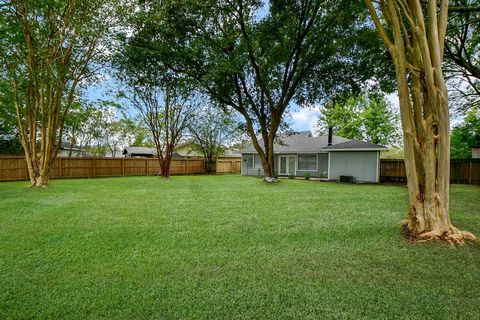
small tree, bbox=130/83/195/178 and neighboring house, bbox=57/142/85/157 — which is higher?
small tree, bbox=130/83/195/178

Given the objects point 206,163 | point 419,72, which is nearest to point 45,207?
point 419,72

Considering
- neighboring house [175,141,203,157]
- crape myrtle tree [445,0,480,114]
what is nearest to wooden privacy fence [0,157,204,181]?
neighboring house [175,141,203,157]

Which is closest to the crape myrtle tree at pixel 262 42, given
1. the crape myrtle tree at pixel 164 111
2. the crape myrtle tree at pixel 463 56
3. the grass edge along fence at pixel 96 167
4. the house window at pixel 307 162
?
the crape myrtle tree at pixel 463 56

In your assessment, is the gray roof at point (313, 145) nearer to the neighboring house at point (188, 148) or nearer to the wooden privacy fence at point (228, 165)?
the wooden privacy fence at point (228, 165)

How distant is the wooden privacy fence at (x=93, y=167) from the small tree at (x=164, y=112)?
3.19m

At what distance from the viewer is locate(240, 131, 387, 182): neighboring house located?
49.9ft

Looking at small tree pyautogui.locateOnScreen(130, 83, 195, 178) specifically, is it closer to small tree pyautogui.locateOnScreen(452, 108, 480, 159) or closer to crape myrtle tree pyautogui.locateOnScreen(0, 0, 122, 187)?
crape myrtle tree pyautogui.locateOnScreen(0, 0, 122, 187)

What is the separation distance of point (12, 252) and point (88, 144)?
29.9 metres

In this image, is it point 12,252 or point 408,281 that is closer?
point 408,281

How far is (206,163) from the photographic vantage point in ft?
80.6

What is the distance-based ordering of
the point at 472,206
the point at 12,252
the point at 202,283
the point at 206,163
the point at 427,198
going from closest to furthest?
the point at 202,283 < the point at 12,252 < the point at 427,198 < the point at 472,206 < the point at 206,163

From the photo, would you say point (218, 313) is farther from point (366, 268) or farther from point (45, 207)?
point (45, 207)

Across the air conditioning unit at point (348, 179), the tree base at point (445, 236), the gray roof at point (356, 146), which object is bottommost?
the tree base at point (445, 236)

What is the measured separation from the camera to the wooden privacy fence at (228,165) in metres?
25.1
